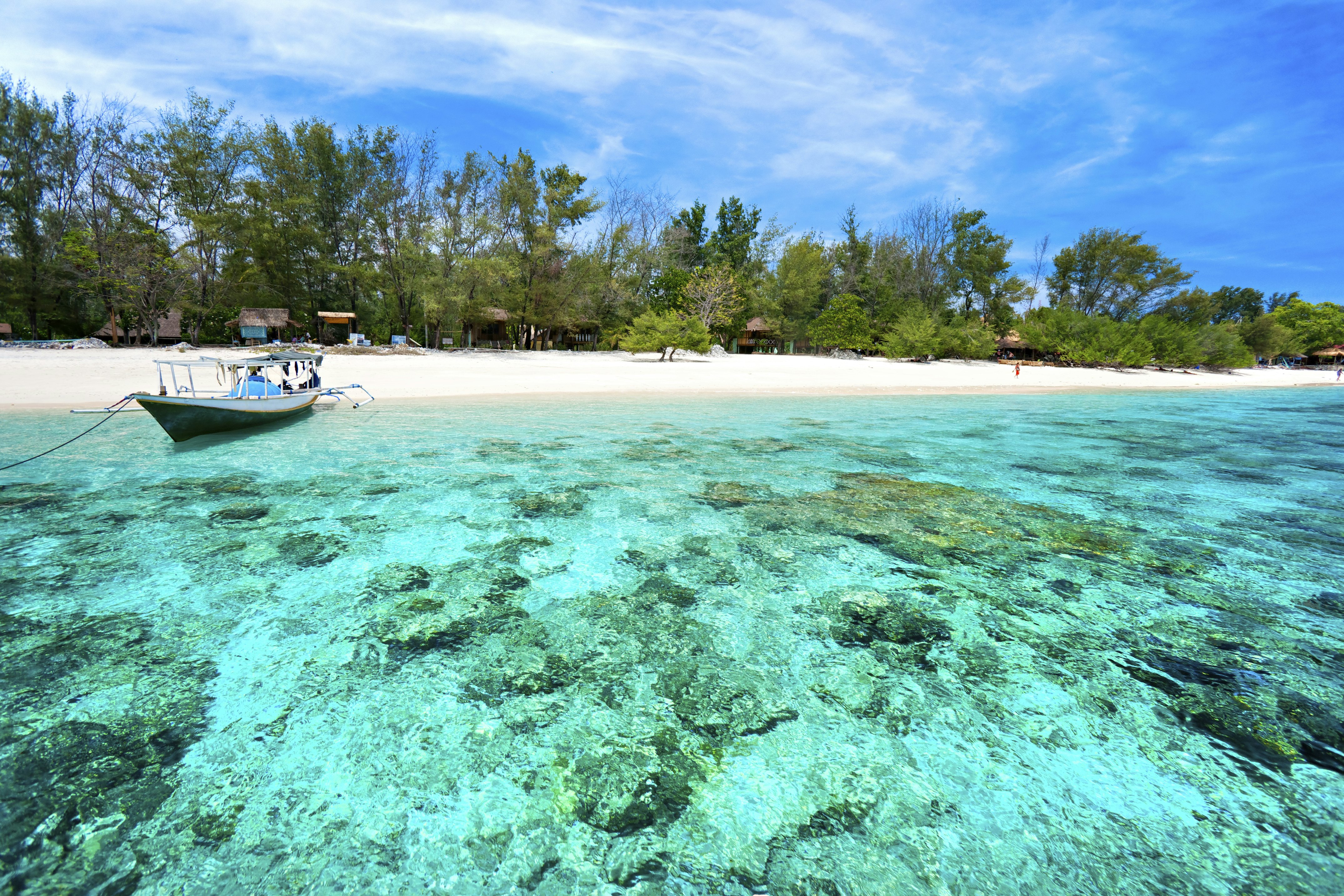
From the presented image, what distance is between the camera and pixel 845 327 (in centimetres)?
4394

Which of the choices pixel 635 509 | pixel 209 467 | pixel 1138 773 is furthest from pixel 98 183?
pixel 1138 773

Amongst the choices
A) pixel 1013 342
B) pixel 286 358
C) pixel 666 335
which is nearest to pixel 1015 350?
pixel 1013 342

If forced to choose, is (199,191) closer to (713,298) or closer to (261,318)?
(261,318)

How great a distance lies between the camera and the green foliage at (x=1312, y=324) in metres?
61.5

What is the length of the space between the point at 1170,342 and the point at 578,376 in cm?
4470

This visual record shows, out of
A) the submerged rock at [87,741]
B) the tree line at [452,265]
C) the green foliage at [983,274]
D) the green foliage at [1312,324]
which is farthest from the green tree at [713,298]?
the green foliage at [1312,324]

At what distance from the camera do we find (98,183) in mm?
34875

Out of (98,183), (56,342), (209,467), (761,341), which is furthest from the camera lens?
(761,341)

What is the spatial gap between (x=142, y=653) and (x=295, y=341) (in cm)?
4091

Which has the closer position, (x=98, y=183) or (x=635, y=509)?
(x=635, y=509)

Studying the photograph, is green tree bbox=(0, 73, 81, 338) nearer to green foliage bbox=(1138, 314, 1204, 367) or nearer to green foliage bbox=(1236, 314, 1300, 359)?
green foliage bbox=(1138, 314, 1204, 367)

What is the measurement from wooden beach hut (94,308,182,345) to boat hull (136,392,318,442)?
99.0 ft

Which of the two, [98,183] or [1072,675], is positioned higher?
[98,183]

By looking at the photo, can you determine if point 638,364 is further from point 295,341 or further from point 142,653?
point 142,653
